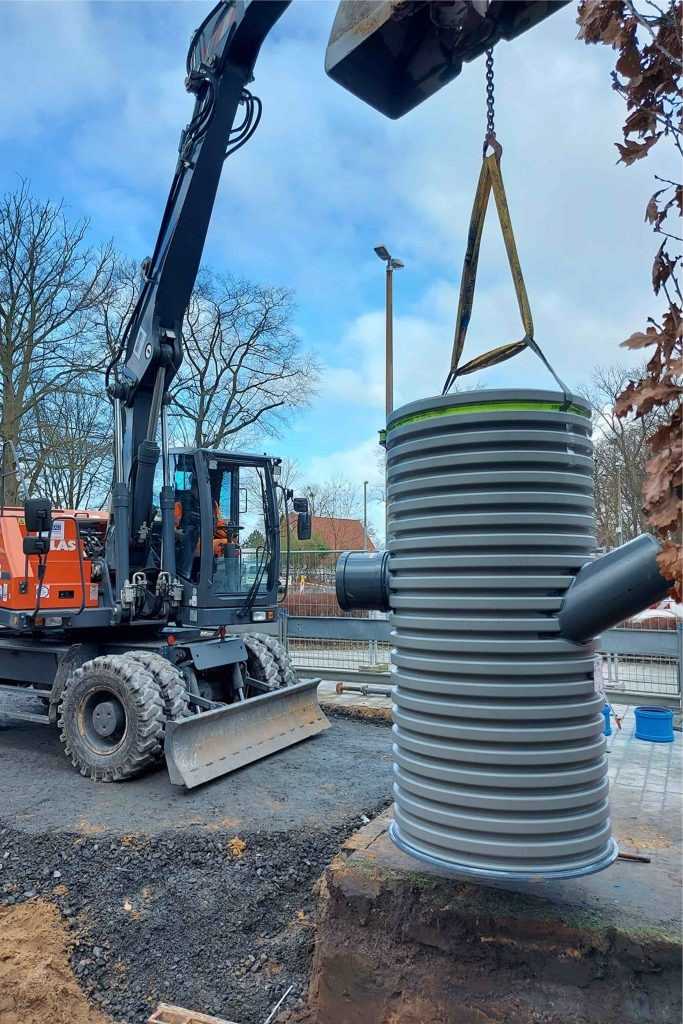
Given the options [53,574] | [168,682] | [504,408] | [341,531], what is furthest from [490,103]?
[341,531]

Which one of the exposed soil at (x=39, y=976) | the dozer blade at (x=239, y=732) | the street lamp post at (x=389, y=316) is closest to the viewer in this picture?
the exposed soil at (x=39, y=976)

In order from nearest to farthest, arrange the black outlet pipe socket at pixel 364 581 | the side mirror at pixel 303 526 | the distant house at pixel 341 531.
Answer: the black outlet pipe socket at pixel 364 581, the side mirror at pixel 303 526, the distant house at pixel 341 531

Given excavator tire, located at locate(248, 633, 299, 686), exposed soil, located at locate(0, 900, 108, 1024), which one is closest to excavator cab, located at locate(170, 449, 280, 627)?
excavator tire, located at locate(248, 633, 299, 686)

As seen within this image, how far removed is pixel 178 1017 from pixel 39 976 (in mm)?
937

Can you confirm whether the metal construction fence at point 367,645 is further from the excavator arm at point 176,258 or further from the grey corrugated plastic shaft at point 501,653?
the grey corrugated plastic shaft at point 501,653

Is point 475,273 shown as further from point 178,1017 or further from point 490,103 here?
point 178,1017

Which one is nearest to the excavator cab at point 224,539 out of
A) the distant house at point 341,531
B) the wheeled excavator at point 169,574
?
the wheeled excavator at point 169,574

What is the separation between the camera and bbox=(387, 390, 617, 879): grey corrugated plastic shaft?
2.02 metres

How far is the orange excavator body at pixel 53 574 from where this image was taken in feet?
24.4

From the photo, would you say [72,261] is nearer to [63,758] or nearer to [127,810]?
[63,758]

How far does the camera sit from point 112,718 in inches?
255

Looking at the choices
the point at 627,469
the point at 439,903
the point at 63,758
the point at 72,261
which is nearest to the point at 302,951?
the point at 439,903

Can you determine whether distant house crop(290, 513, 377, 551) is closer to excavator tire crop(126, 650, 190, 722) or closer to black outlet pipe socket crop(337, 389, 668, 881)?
excavator tire crop(126, 650, 190, 722)

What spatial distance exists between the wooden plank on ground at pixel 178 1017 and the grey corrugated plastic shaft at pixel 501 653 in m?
1.55
